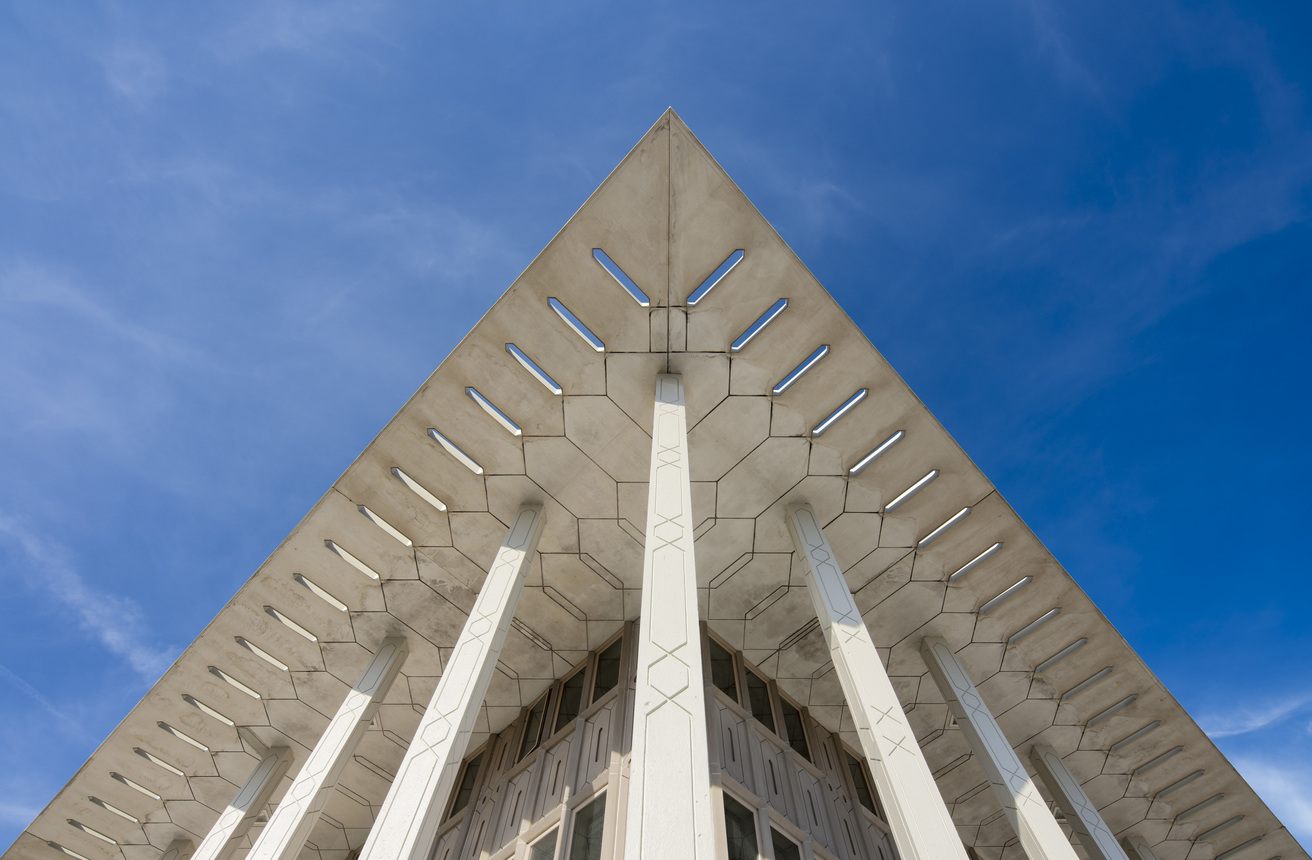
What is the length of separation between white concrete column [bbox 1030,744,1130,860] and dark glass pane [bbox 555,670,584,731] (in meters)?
9.64

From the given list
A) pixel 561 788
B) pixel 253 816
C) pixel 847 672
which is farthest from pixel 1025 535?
pixel 253 816

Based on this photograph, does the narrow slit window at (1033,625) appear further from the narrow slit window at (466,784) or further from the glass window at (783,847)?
the narrow slit window at (466,784)

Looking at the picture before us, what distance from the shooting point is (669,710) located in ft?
21.4

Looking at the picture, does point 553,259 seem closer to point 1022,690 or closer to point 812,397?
point 812,397

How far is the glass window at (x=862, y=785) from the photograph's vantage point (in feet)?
49.1

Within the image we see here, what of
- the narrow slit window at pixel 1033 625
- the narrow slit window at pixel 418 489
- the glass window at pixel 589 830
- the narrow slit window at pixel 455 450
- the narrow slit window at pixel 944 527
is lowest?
the glass window at pixel 589 830

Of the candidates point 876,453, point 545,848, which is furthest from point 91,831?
point 876,453

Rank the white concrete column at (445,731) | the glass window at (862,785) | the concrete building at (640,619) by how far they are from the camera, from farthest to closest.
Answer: the glass window at (862,785), the concrete building at (640,619), the white concrete column at (445,731)

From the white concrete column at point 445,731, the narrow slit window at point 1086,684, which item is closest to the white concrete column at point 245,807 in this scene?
the white concrete column at point 445,731

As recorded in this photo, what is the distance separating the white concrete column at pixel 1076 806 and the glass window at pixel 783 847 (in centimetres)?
560

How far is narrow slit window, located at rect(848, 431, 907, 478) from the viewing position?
504 inches

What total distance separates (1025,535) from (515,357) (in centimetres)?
983

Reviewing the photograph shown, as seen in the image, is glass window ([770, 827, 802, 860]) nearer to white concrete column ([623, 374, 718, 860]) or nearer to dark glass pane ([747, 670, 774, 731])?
dark glass pane ([747, 670, 774, 731])

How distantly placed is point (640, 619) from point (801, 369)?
216 inches
